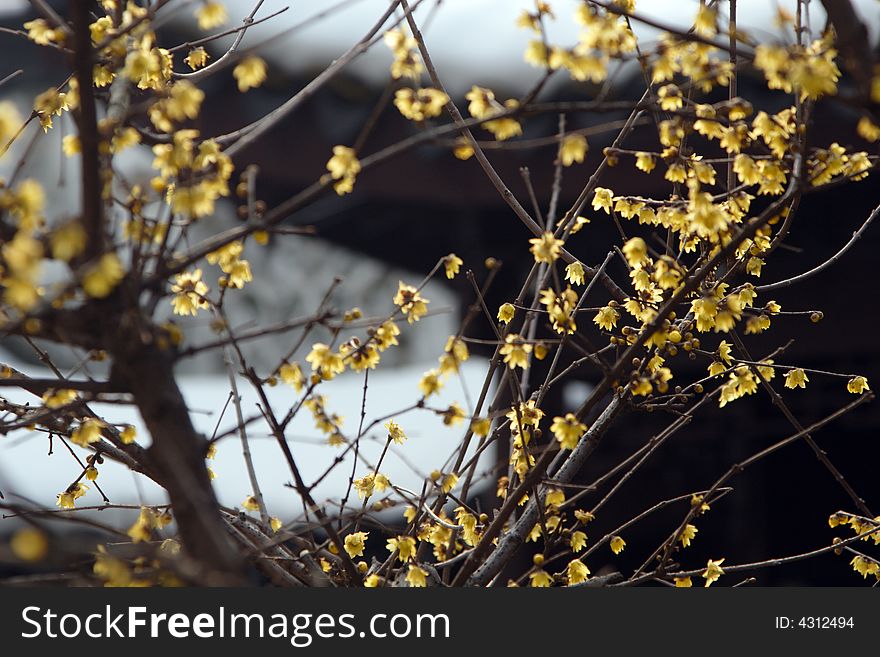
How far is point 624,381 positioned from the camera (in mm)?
2256

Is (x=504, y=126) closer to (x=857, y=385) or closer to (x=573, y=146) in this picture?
(x=573, y=146)

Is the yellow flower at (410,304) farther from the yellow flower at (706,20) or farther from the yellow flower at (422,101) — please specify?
the yellow flower at (706,20)

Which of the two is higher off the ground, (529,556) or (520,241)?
(520,241)

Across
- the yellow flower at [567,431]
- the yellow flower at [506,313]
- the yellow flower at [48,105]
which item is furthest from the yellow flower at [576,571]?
the yellow flower at [48,105]

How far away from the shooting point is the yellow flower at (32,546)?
127 centimetres

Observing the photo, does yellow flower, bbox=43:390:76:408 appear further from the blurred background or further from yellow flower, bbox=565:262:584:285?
the blurred background

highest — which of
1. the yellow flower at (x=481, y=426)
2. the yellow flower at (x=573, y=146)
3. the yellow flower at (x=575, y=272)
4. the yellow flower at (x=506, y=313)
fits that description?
the yellow flower at (x=575, y=272)

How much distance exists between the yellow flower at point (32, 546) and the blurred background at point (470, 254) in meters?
2.32

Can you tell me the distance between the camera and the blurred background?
4703mm

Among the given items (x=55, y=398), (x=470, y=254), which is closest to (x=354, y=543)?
(x=55, y=398)

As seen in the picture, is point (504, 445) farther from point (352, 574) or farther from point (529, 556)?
point (352, 574)

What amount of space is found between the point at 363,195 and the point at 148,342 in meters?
4.01

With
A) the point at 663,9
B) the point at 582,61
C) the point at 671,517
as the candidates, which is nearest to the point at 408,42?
the point at 582,61

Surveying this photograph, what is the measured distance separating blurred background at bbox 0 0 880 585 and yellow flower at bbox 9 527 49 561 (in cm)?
232
